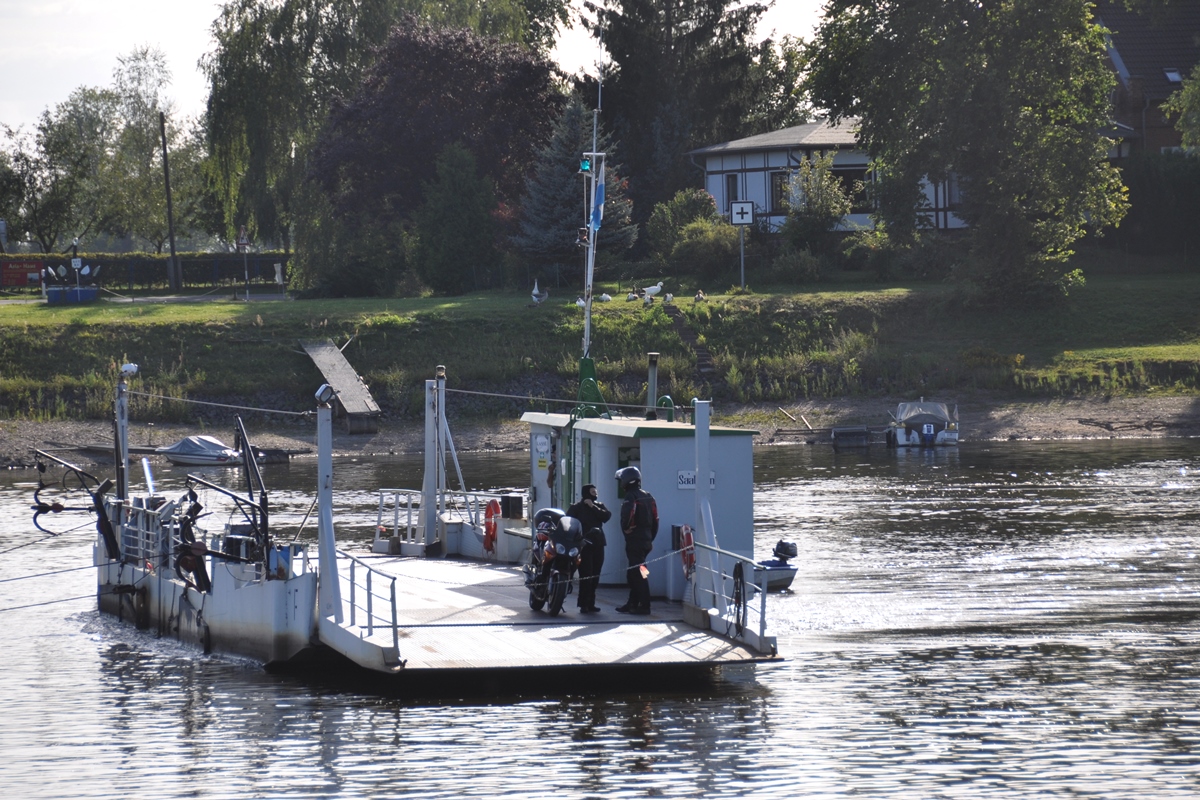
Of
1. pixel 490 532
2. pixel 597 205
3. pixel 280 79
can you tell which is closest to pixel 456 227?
pixel 280 79

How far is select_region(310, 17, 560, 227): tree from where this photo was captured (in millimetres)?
66625

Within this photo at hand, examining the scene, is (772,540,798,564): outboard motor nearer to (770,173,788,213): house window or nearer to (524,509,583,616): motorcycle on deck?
(524,509,583,616): motorcycle on deck

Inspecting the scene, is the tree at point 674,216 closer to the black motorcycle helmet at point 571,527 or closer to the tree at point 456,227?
the tree at point 456,227

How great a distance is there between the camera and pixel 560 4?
289 feet

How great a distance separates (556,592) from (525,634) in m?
1.08

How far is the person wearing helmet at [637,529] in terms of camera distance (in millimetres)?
19031

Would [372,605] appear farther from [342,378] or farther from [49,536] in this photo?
[342,378]

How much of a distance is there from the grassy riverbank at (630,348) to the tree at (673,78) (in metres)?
17.3

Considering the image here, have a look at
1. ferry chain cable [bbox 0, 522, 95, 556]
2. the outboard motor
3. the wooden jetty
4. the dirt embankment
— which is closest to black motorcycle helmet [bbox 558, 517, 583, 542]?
the outboard motor

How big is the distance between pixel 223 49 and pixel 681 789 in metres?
60.4

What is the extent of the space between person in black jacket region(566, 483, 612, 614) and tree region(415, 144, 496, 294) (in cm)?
4549

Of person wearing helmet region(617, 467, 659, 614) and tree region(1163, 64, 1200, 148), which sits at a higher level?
tree region(1163, 64, 1200, 148)

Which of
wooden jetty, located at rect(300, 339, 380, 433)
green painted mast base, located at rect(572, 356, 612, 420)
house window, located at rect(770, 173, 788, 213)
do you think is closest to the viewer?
green painted mast base, located at rect(572, 356, 612, 420)

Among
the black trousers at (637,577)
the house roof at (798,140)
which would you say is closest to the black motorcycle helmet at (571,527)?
the black trousers at (637,577)
